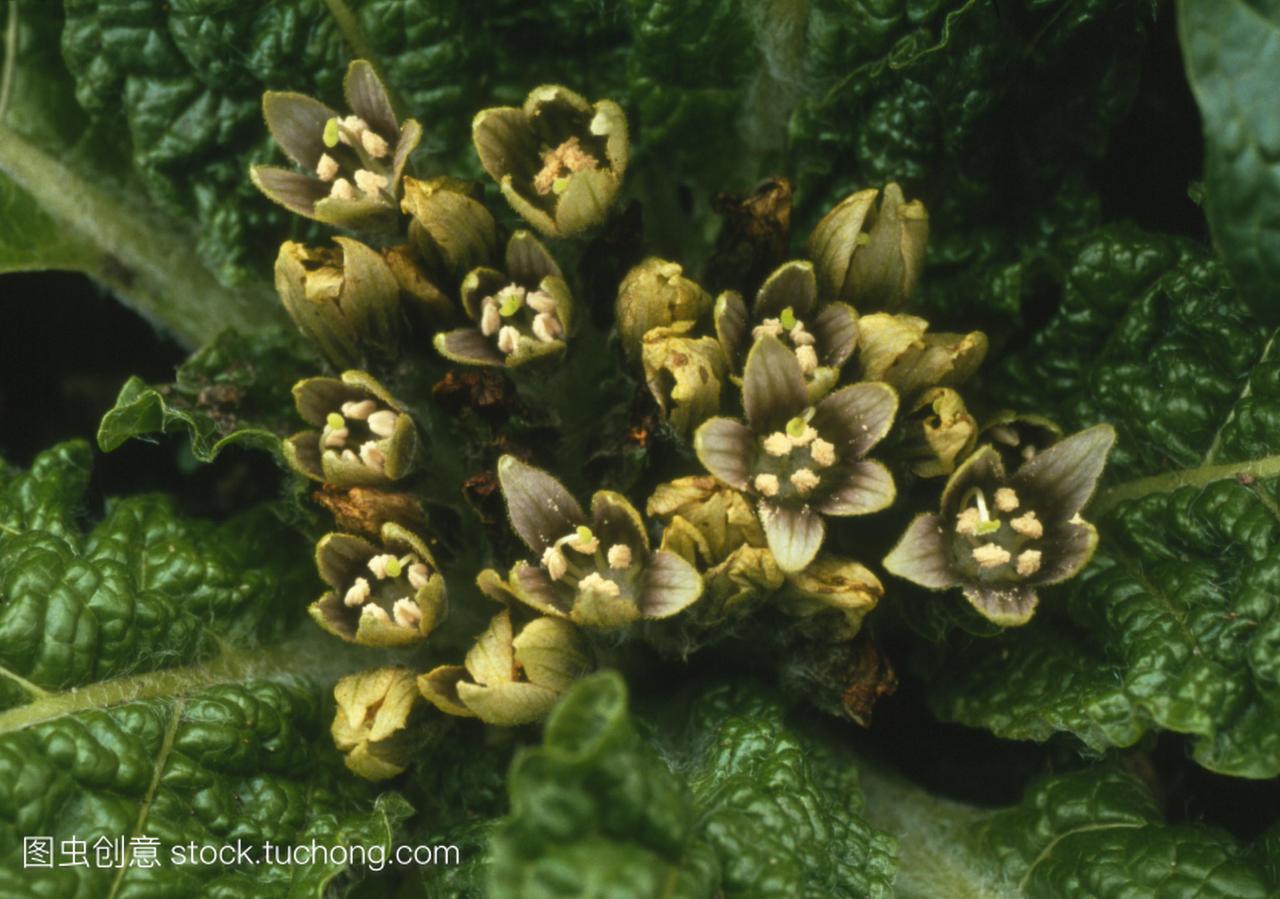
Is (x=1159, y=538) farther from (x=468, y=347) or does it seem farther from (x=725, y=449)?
(x=468, y=347)

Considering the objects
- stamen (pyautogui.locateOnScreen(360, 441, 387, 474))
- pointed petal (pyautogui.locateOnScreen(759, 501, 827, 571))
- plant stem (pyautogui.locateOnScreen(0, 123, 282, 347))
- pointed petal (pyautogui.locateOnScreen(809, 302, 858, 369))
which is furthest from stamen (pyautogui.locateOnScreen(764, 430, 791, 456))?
plant stem (pyautogui.locateOnScreen(0, 123, 282, 347))

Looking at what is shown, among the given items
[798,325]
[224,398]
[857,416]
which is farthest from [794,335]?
[224,398]

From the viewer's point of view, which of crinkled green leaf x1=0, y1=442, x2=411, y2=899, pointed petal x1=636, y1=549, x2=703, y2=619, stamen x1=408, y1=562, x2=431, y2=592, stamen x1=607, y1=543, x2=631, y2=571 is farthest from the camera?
stamen x1=408, y1=562, x2=431, y2=592

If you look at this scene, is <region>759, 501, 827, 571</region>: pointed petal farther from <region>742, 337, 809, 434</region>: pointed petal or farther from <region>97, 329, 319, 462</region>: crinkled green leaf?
<region>97, 329, 319, 462</region>: crinkled green leaf

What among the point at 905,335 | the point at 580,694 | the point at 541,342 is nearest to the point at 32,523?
the point at 541,342

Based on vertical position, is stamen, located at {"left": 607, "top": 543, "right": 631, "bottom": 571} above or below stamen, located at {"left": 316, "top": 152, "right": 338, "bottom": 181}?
below

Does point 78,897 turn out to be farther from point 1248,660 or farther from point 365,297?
point 1248,660
